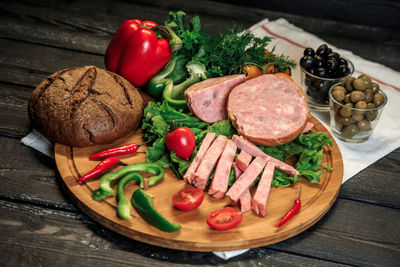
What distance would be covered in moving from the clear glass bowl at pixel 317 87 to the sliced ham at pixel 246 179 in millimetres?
1245

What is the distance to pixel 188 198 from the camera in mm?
2826

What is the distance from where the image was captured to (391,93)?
441 centimetres

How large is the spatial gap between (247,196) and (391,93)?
230 centimetres

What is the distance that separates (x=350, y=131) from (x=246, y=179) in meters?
1.21

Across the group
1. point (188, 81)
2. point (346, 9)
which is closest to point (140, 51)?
point (188, 81)

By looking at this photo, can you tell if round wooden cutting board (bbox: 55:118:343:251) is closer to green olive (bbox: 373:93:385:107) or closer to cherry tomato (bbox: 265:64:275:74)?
green olive (bbox: 373:93:385:107)

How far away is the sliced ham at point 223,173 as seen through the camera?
2918 millimetres

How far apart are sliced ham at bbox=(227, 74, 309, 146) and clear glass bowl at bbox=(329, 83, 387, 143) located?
36cm

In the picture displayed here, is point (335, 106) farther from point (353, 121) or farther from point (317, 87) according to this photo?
point (317, 87)

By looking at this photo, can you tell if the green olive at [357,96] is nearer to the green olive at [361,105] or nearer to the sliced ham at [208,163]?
the green olive at [361,105]

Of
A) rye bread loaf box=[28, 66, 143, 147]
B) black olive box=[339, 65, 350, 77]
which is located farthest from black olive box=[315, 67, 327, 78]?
rye bread loaf box=[28, 66, 143, 147]

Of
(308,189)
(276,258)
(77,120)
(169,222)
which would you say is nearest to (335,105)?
(308,189)

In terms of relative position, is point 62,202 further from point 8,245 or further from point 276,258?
point 276,258

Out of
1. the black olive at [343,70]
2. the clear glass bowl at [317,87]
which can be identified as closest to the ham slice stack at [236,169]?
the clear glass bowl at [317,87]
